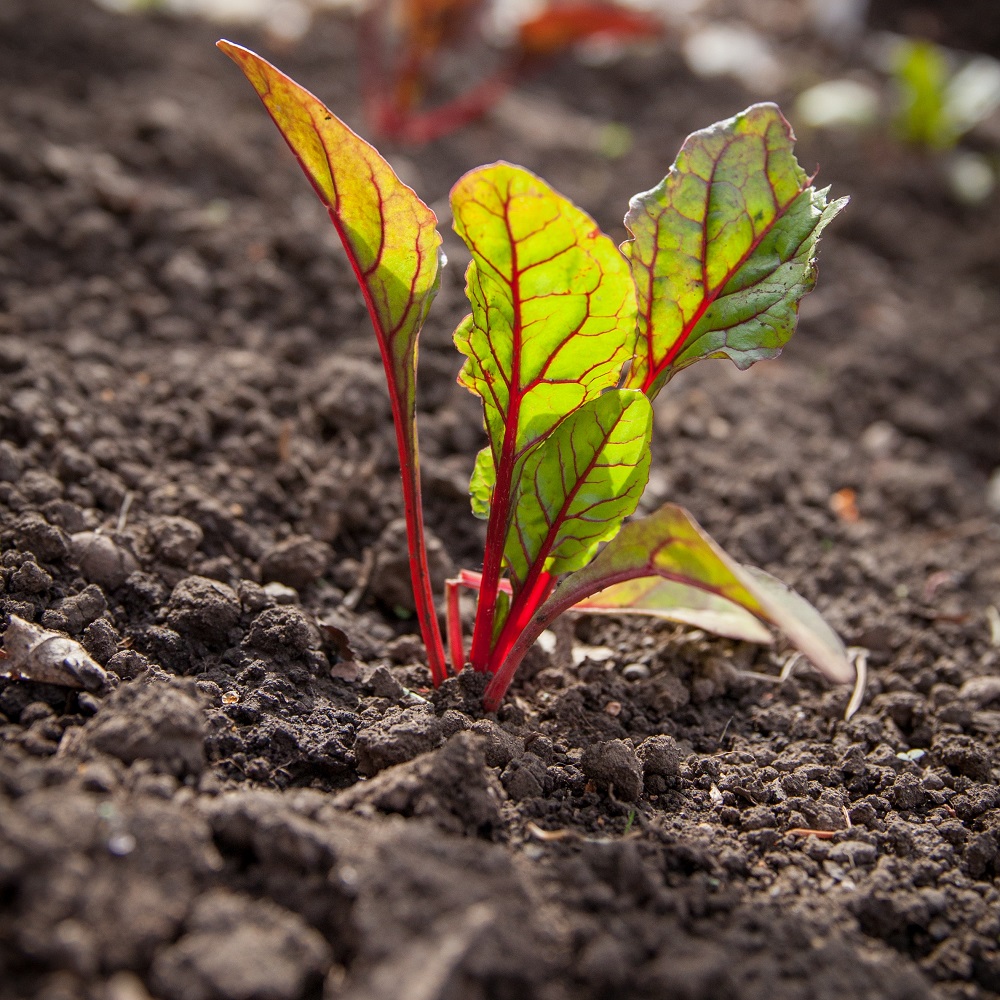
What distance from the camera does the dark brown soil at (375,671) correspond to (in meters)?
0.95

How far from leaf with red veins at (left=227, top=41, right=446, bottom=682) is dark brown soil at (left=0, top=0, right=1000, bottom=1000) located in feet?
1.66

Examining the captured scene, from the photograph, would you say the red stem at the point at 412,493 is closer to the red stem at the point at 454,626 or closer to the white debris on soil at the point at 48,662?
the red stem at the point at 454,626

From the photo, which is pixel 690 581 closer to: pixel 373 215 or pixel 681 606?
pixel 681 606

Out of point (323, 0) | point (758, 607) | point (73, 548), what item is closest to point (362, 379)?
point (73, 548)

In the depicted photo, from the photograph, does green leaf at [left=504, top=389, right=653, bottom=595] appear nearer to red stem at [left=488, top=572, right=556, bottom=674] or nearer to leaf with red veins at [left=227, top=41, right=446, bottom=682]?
red stem at [left=488, top=572, right=556, bottom=674]

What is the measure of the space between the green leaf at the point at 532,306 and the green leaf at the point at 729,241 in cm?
15

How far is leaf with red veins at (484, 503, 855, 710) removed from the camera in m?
0.99

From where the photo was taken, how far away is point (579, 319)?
120 cm

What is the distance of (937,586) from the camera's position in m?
2.04

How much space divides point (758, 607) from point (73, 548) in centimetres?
110

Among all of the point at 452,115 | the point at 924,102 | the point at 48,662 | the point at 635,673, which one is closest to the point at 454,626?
the point at 635,673

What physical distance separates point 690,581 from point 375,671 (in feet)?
1.85

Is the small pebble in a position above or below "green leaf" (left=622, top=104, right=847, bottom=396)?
below

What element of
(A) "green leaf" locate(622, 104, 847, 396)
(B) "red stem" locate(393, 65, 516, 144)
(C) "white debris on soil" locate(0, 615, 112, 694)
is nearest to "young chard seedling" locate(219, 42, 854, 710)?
(A) "green leaf" locate(622, 104, 847, 396)
